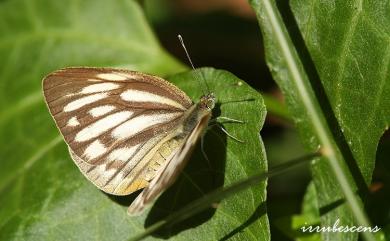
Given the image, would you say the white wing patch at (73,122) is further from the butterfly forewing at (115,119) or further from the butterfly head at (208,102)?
the butterfly head at (208,102)

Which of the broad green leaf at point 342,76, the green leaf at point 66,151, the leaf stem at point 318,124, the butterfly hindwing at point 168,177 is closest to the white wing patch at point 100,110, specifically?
Answer: the green leaf at point 66,151

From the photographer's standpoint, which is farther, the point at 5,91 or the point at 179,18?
the point at 179,18

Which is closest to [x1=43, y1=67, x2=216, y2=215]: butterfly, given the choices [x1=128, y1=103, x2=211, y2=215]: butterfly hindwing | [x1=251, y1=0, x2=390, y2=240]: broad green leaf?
[x1=128, y1=103, x2=211, y2=215]: butterfly hindwing

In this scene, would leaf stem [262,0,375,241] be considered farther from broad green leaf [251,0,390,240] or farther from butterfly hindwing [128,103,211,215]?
butterfly hindwing [128,103,211,215]

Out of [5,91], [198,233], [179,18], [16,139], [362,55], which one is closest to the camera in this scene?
[362,55]

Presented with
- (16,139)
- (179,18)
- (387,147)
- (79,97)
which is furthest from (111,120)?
(179,18)

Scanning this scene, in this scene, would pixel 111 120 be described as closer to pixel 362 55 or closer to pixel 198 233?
pixel 198 233

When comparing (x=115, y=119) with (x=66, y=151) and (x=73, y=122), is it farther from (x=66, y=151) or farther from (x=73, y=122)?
(x=66, y=151)
